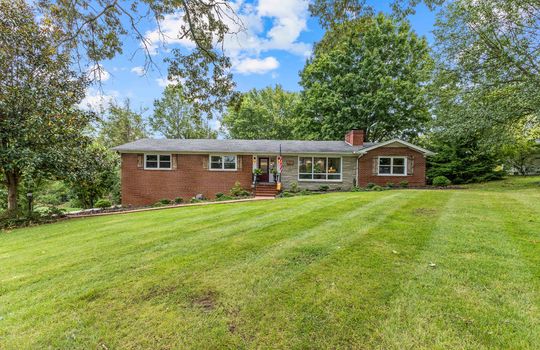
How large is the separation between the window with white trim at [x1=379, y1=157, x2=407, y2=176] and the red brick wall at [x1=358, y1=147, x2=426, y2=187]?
0.86ft

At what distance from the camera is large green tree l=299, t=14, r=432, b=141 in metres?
21.9

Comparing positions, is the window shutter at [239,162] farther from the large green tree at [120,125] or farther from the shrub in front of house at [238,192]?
the large green tree at [120,125]

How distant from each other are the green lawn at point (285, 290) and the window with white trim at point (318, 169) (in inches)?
429

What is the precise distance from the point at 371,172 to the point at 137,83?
14.1m

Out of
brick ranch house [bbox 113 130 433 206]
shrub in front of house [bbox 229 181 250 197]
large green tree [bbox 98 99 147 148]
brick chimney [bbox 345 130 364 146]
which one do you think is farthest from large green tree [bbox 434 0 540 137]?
large green tree [bbox 98 99 147 148]

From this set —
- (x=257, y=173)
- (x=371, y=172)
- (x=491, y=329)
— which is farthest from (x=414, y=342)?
(x=371, y=172)

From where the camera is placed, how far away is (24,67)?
966 cm

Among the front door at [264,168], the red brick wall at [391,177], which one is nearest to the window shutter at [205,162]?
the front door at [264,168]

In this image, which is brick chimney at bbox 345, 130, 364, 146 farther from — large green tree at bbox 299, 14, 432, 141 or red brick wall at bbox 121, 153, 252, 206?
red brick wall at bbox 121, 153, 252, 206

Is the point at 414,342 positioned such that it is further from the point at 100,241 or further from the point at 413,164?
the point at 413,164

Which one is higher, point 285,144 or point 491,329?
point 285,144

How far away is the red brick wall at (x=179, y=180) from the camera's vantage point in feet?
51.4

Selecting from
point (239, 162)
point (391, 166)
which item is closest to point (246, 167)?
point (239, 162)

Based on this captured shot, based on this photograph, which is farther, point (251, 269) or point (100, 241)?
point (100, 241)
